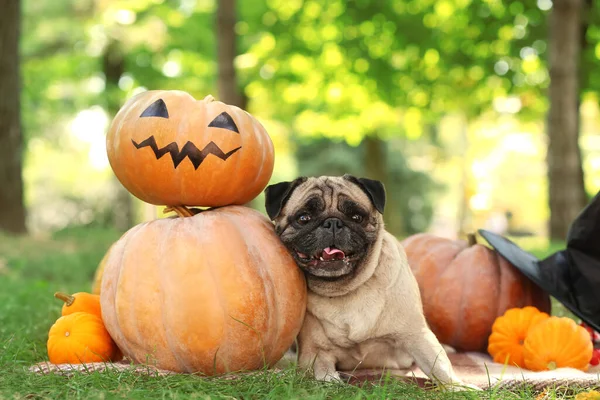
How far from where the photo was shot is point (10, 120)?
396 inches

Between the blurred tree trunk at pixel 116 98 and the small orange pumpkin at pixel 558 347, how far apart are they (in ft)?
44.1

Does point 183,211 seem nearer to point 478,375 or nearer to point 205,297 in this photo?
point 205,297

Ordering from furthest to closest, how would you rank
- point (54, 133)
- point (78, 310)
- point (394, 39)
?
point (54, 133) < point (394, 39) < point (78, 310)

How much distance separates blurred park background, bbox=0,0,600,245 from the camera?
362 inches

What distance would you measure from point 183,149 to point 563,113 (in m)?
7.42

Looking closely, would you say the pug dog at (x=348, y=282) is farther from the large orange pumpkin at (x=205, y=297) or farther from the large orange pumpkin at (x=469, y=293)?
the large orange pumpkin at (x=469, y=293)

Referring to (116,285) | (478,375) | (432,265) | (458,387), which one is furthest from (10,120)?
(458,387)

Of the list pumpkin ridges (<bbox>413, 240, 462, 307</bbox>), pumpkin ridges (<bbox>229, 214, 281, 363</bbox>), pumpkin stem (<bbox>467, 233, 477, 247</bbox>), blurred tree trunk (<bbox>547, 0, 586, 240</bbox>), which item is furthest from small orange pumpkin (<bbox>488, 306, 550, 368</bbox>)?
blurred tree trunk (<bbox>547, 0, 586, 240</bbox>)

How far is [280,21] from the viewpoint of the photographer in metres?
14.1

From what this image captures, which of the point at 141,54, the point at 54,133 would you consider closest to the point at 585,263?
the point at 141,54

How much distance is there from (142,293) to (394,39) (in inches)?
438

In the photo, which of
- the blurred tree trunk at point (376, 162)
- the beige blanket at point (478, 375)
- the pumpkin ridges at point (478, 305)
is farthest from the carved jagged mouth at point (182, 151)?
the blurred tree trunk at point (376, 162)

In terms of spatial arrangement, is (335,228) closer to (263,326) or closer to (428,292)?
(263,326)

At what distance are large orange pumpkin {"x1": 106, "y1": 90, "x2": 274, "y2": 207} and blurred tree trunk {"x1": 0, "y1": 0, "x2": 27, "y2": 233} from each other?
303 inches
